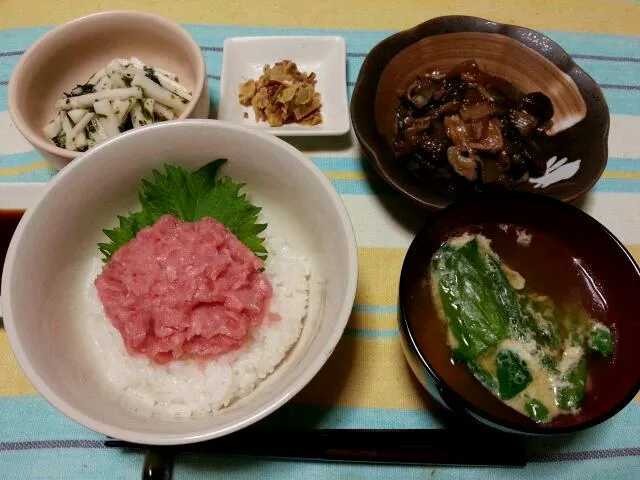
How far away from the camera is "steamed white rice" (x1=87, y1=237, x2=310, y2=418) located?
4.56 feet

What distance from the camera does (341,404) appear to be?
153 cm

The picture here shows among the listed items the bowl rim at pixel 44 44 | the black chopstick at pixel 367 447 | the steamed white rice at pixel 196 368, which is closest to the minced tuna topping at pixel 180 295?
the steamed white rice at pixel 196 368

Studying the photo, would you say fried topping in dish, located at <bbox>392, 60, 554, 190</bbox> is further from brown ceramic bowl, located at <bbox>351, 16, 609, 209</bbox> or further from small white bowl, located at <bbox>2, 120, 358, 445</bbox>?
small white bowl, located at <bbox>2, 120, 358, 445</bbox>

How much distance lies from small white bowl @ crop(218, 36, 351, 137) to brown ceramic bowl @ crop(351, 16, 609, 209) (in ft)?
0.73

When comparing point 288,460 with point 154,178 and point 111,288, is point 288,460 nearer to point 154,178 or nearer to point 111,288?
point 111,288

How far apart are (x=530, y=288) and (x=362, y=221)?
2.01ft

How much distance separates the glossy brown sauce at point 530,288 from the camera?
1321 mm

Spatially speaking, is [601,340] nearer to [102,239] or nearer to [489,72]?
[489,72]

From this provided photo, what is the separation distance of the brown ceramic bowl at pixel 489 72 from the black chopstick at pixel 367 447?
70cm

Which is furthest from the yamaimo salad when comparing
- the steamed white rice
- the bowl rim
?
the bowl rim

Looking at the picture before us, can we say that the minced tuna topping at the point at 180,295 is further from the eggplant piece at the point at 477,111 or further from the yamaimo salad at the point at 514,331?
the eggplant piece at the point at 477,111

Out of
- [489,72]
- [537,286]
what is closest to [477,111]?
[489,72]

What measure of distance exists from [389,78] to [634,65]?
1233mm

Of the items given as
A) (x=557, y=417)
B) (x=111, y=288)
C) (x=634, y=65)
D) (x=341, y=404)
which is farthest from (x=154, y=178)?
(x=634, y=65)
